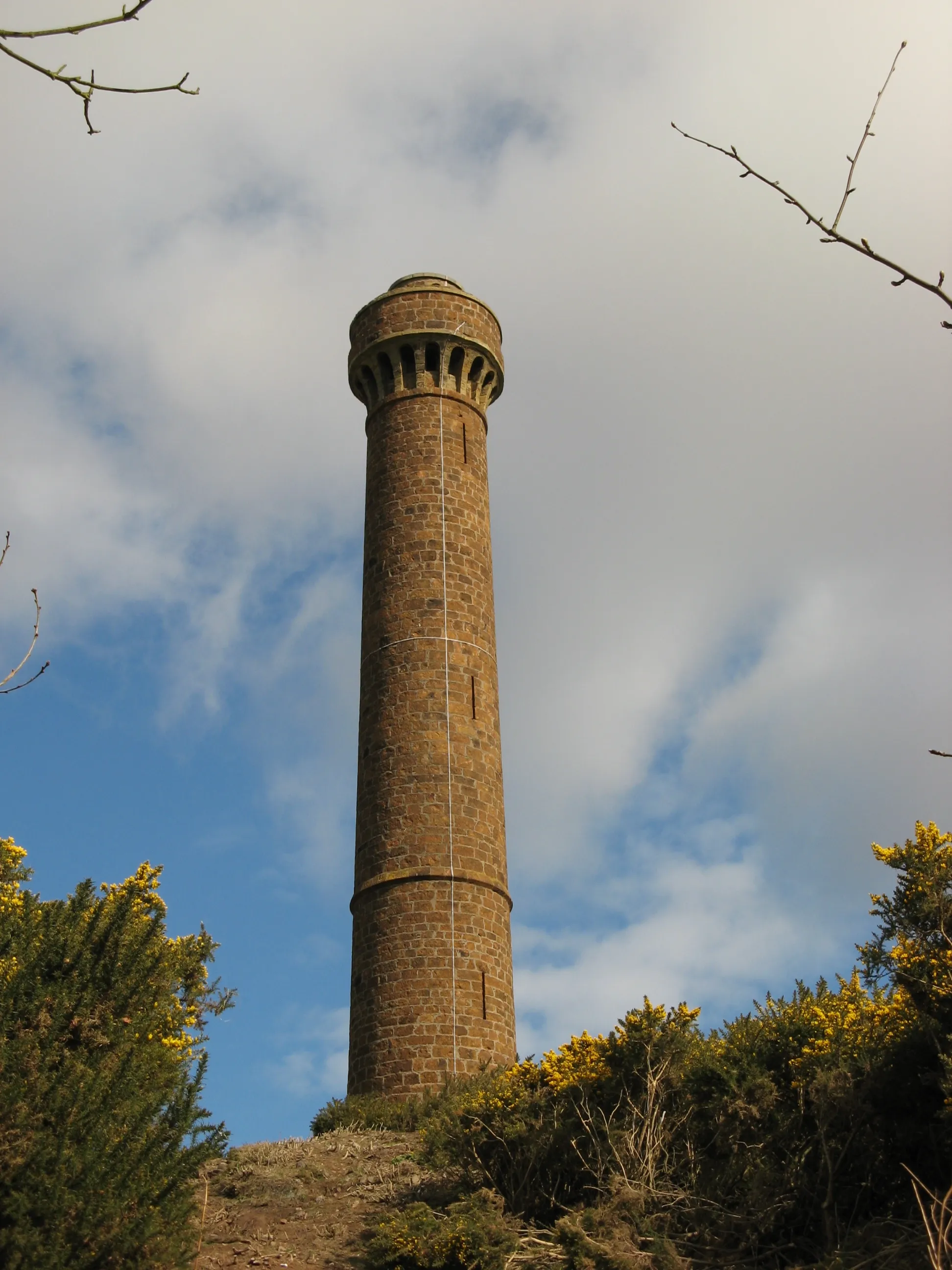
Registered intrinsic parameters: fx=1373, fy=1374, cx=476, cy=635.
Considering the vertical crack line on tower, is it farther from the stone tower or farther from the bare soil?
the bare soil

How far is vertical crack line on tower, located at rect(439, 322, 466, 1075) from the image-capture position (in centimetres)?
2184

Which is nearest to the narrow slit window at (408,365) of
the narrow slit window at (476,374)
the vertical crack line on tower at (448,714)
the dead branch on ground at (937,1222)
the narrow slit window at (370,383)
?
the vertical crack line on tower at (448,714)

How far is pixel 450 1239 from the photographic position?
45.0 ft

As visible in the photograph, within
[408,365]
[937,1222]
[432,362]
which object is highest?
[432,362]

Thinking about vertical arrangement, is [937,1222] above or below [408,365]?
below

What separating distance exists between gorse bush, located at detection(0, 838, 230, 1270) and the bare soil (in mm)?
1890

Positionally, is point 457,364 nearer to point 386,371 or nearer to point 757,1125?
point 386,371

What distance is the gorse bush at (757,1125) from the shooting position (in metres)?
13.1

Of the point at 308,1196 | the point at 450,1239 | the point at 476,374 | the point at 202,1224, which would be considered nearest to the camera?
the point at 450,1239

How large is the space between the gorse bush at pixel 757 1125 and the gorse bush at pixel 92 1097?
12.7 feet

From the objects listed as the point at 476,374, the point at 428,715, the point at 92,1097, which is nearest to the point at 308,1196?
the point at 92,1097

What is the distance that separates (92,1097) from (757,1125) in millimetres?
6641

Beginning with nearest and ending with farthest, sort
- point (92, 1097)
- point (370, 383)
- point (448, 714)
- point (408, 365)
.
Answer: point (92, 1097)
point (448, 714)
point (408, 365)
point (370, 383)

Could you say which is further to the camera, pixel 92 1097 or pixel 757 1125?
pixel 757 1125
